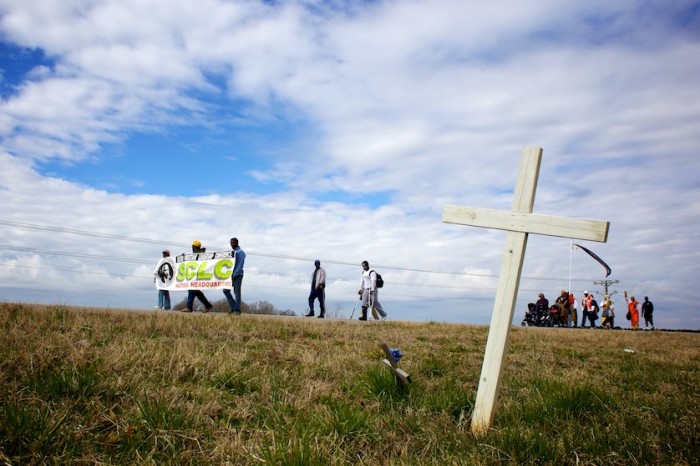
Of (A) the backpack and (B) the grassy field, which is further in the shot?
(A) the backpack

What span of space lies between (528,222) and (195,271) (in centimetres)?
1536

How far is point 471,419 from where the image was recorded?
4.73 metres

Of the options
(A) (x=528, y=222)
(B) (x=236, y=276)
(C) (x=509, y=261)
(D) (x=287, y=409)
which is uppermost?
(A) (x=528, y=222)

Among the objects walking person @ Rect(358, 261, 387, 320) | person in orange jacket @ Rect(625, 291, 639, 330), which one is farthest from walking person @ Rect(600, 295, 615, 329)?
walking person @ Rect(358, 261, 387, 320)

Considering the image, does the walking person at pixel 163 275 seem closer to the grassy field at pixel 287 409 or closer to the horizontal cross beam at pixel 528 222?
the grassy field at pixel 287 409

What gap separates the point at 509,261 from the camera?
4.60m

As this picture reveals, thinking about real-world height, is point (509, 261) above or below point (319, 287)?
above

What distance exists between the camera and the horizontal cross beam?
168 inches

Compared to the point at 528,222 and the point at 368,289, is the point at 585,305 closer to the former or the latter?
the point at 368,289

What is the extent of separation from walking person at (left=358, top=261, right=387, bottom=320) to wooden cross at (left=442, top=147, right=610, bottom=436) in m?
14.4

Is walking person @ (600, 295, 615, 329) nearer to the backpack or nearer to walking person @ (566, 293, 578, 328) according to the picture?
walking person @ (566, 293, 578, 328)

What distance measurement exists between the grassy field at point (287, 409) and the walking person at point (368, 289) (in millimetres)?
11409

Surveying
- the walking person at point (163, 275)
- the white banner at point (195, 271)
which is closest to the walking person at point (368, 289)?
the white banner at point (195, 271)

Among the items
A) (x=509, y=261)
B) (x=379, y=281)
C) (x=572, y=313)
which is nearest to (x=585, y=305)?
(x=572, y=313)
